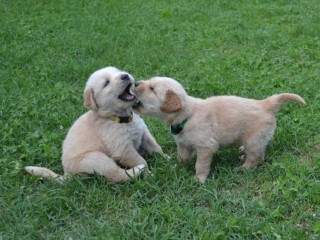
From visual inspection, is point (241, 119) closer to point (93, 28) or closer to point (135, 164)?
point (135, 164)

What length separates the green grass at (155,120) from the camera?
429 centimetres

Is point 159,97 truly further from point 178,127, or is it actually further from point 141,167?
point 141,167

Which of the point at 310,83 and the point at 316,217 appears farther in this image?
the point at 310,83

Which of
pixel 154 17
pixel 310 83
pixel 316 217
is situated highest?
pixel 316 217

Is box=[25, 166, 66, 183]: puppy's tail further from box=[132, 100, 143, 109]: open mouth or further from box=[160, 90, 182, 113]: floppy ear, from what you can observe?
box=[160, 90, 182, 113]: floppy ear

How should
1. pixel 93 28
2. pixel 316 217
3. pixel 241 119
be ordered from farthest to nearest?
pixel 93 28 → pixel 241 119 → pixel 316 217

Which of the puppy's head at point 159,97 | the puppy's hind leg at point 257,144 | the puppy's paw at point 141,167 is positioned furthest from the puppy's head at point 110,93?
the puppy's hind leg at point 257,144

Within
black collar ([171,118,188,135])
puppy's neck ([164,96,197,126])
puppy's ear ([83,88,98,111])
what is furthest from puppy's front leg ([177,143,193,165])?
puppy's ear ([83,88,98,111])

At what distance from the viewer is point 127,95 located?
5.27m

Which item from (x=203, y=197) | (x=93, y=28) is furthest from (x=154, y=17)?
(x=203, y=197)

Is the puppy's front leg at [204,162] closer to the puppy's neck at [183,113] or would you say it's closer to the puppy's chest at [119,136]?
the puppy's neck at [183,113]

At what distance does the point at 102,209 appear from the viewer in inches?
182

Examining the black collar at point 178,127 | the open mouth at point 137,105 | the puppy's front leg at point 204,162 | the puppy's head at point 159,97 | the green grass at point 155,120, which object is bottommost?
the green grass at point 155,120

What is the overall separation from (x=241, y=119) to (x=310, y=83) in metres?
2.35
